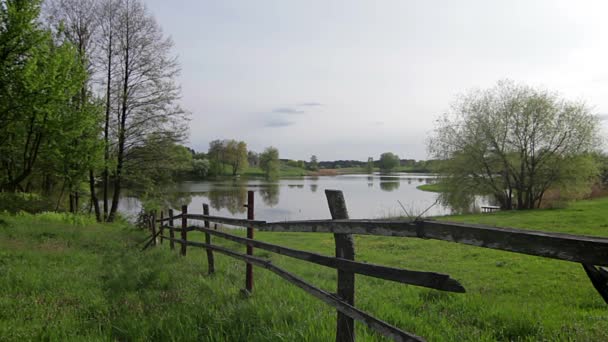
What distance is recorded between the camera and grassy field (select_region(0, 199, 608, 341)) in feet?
11.4

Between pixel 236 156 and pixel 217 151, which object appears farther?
pixel 217 151

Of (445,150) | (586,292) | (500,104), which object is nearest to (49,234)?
(586,292)

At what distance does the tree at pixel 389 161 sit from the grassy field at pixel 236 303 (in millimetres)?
120360

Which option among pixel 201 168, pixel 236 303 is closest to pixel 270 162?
pixel 201 168

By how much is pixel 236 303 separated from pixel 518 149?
28497 mm

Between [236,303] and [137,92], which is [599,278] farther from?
[137,92]

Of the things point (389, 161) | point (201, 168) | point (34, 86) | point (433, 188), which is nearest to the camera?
point (34, 86)

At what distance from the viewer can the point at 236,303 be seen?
4.23 metres

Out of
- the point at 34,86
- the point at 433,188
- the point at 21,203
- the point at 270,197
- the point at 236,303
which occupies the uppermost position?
the point at 34,86

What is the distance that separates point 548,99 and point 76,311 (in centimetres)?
3136

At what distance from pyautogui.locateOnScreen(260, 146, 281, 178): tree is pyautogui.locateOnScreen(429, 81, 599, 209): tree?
253 ft

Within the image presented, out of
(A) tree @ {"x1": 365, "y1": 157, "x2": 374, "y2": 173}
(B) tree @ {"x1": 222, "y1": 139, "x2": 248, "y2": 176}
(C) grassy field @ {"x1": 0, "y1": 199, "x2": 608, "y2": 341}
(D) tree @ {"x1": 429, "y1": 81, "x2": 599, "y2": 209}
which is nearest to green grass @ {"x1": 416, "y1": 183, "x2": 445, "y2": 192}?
(D) tree @ {"x1": 429, "y1": 81, "x2": 599, "y2": 209}

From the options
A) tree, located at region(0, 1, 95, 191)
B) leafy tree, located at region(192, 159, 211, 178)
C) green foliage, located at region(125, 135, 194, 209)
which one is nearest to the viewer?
tree, located at region(0, 1, 95, 191)

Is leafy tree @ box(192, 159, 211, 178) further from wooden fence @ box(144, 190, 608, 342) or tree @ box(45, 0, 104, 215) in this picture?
wooden fence @ box(144, 190, 608, 342)
